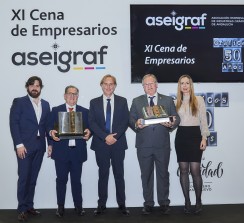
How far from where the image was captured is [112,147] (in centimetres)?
508

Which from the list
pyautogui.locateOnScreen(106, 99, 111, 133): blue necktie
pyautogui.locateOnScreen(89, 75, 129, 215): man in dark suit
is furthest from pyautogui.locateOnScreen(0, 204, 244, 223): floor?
pyautogui.locateOnScreen(106, 99, 111, 133): blue necktie

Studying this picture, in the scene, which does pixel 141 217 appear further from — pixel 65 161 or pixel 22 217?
pixel 22 217

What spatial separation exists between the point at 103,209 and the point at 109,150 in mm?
822

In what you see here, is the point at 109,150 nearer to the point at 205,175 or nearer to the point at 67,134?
the point at 67,134

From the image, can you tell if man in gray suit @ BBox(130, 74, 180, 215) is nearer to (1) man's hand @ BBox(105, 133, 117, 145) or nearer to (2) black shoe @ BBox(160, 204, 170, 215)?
→ (2) black shoe @ BBox(160, 204, 170, 215)

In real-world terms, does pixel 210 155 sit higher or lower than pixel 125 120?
lower

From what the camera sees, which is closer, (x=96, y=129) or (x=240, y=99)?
(x=96, y=129)

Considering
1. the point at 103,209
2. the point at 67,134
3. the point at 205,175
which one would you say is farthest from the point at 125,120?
the point at 205,175

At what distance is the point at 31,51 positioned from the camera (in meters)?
5.70

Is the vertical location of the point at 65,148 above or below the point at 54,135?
below

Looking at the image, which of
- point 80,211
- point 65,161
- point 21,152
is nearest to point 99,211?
point 80,211

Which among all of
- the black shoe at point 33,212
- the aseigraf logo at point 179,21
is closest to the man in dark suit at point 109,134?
the black shoe at point 33,212

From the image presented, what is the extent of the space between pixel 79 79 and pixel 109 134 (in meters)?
1.13

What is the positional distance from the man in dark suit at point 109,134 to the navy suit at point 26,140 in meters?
0.71
